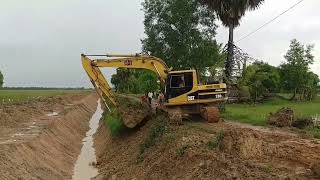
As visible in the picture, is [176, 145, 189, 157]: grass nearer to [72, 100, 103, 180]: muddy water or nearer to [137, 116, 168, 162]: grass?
[137, 116, 168, 162]: grass

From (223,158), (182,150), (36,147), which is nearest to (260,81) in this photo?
(36,147)

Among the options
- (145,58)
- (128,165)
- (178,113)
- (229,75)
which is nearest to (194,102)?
(178,113)

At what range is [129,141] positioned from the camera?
31.0 meters

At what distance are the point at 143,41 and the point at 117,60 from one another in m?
18.8

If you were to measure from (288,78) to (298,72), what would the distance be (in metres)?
2.01

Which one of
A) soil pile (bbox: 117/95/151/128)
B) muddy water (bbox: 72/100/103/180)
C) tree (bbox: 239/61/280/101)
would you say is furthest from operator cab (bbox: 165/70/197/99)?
tree (bbox: 239/61/280/101)

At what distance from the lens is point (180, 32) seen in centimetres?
4750

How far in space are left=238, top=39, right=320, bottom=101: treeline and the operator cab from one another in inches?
846

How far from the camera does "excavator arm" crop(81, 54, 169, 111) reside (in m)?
30.7

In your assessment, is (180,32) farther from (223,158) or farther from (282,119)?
(223,158)

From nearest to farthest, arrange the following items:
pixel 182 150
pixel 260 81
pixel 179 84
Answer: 1. pixel 182 150
2. pixel 179 84
3. pixel 260 81

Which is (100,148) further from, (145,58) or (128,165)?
(128,165)

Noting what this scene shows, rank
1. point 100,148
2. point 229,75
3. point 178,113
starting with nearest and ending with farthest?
point 178,113, point 100,148, point 229,75

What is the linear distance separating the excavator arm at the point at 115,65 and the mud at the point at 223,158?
5305 mm
